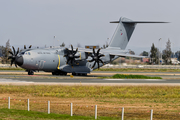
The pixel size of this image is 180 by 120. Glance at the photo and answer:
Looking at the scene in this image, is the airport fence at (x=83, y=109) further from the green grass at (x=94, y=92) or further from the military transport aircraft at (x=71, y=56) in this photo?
the military transport aircraft at (x=71, y=56)

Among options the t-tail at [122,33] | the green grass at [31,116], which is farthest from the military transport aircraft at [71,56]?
the green grass at [31,116]

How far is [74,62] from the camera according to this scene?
53844mm

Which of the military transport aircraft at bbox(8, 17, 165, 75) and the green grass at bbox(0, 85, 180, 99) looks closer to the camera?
the green grass at bbox(0, 85, 180, 99)

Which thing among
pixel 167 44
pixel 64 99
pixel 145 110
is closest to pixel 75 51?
pixel 64 99

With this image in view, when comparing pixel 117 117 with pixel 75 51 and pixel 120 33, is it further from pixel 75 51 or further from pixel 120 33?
pixel 120 33

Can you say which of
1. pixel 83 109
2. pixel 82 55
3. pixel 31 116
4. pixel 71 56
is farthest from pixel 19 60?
pixel 31 116

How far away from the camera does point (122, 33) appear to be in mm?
59562

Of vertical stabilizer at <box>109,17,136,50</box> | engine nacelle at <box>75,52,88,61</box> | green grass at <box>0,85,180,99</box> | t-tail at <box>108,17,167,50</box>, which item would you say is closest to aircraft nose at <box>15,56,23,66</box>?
engine nacelle at <box>75,52,88,61</box>

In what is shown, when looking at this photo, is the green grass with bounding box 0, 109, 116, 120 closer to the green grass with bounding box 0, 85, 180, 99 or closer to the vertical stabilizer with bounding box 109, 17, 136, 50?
the green grass with bounding box 0, 85, 180, 99

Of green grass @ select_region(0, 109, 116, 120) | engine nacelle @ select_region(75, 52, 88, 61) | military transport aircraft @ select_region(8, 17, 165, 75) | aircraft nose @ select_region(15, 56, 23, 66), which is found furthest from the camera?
engine nacelle @ select_region(75, 52, 88, 61)

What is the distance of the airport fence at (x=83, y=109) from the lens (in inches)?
802

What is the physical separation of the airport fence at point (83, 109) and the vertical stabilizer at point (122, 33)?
3561cm

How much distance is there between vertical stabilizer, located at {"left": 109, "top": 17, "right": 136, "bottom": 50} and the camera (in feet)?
195

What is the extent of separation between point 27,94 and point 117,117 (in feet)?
43.9
